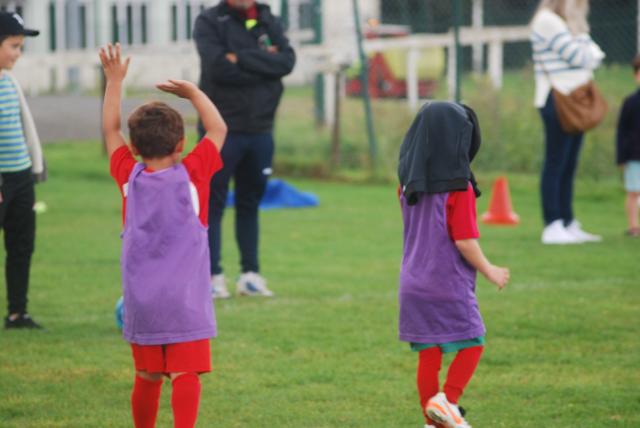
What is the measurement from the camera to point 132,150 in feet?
15.6

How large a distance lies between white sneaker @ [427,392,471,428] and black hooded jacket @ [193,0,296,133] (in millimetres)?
3891

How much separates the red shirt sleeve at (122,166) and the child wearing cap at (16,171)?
8.02 feet

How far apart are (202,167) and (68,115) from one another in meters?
18.2

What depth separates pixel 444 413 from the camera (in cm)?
483


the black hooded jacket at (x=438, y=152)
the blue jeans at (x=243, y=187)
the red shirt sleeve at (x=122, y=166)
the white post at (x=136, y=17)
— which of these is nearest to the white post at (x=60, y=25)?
the white post at (x=136, y=17)

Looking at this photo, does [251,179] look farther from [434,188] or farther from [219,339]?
[434,188]

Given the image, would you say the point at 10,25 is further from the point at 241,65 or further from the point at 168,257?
the point at 168,257

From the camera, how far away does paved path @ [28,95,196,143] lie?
2088 cm

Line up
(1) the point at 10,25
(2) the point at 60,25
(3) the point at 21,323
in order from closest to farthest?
(1) the point at 10,25
(3) the point at 21,323
(2) the point at 60,25

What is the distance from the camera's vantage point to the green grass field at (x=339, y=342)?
5719 mm

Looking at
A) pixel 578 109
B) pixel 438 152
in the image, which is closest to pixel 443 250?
pixel 438 152

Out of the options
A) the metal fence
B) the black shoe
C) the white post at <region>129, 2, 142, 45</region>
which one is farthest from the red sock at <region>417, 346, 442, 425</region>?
the white post at <region>129, 2, 142, 45</region>

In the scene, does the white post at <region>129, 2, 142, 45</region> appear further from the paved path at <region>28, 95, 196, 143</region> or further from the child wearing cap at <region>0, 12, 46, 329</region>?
the child wearing cap at <region>0, 12, 46, 329</region>

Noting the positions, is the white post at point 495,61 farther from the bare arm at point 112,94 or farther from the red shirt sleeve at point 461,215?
the bare arm at point 112,94
